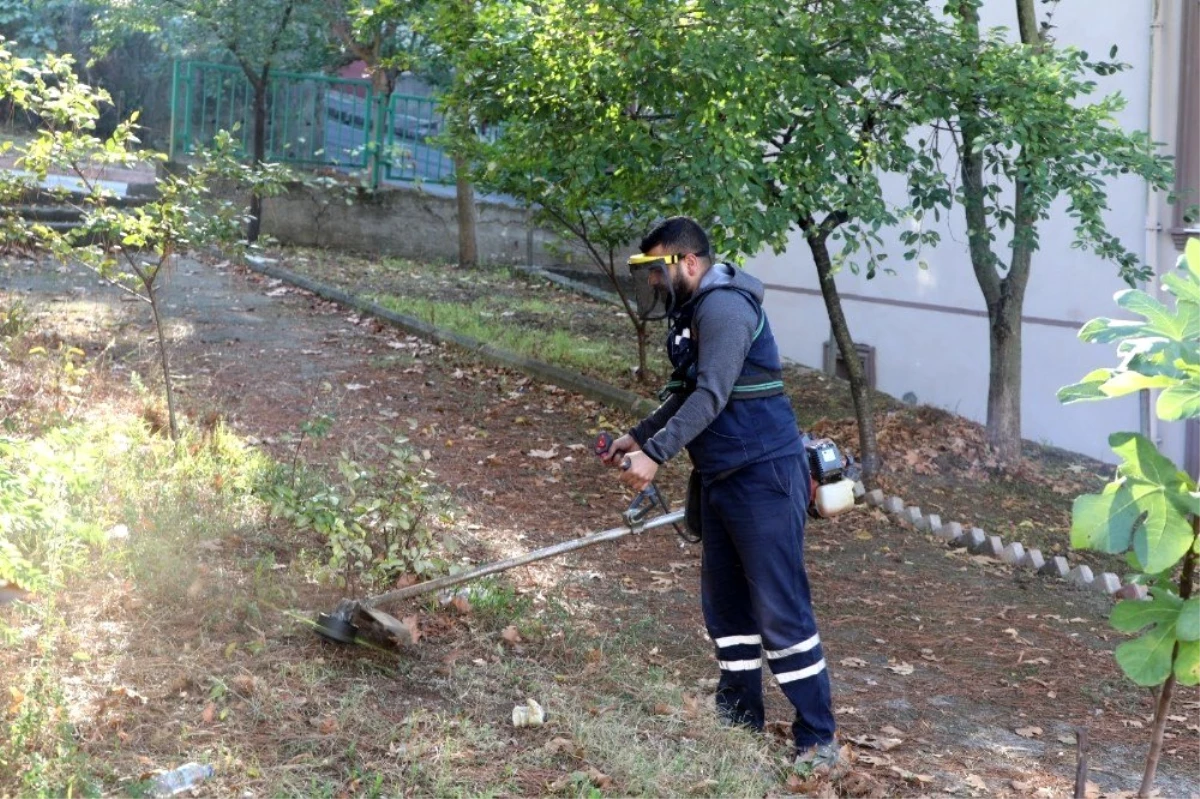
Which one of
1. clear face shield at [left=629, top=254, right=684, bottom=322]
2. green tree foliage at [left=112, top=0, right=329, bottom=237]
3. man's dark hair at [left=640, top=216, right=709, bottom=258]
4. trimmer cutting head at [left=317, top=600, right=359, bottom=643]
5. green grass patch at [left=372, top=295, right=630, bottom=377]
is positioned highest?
green tree foliage at [left=112, top=0, right=329, bottom=237]

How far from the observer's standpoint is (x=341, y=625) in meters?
4.97

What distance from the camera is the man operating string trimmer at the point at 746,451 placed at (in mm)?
4746

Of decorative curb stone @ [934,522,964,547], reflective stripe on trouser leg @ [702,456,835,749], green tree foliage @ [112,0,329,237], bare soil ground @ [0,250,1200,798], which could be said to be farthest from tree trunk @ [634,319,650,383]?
green tree foliage @ [112,0,329,237]

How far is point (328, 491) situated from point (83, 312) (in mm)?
6177

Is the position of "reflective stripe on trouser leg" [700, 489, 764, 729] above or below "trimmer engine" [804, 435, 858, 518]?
below

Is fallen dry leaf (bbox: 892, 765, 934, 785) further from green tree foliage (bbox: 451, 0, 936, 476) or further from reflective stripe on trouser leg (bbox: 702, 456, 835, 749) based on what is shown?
green tree foliage (bbox: 451, 0, 936, 476)

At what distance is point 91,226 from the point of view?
6758mm

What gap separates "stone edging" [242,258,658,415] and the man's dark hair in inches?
177

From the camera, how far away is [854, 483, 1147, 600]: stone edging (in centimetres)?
733

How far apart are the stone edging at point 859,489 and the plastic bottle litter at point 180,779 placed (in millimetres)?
3729

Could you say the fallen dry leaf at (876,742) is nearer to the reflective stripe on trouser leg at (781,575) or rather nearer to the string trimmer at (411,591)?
the reflective stripe on trouser leg at (781,575)

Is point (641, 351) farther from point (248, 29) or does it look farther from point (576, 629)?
point (248, 29)

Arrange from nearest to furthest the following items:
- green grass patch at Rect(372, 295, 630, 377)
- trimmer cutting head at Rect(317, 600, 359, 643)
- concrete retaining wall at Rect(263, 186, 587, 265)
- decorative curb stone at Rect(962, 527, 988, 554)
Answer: trimmer cutting head at Rect(317, 600, 359, 643) < decorative curb stone at Rect(962, 527, 988, 554) < green grass patch at Rect(372, 295, 630, 377) < concrete retaining wall at Rect(263, 186, 587, 265)

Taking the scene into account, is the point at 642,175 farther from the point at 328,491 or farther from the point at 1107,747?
the point at 1107,747
